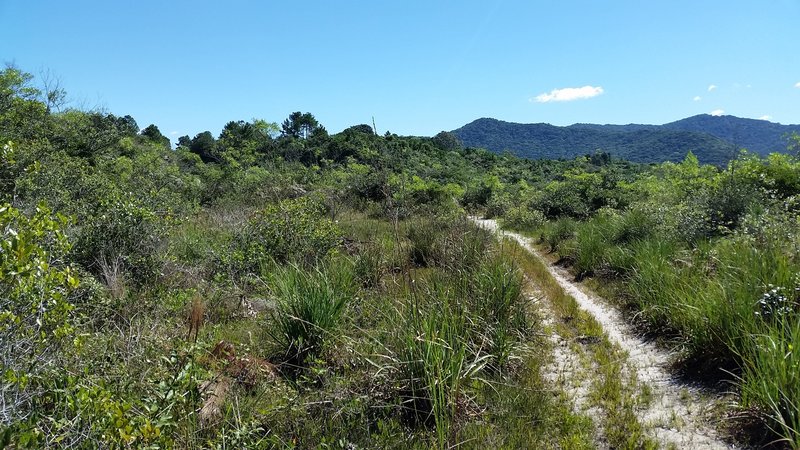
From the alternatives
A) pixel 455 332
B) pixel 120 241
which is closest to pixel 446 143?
pixel 120 241

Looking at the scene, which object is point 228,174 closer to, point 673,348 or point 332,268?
point 332,268

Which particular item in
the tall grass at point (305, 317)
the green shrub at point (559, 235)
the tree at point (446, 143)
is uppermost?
the tree at point (446, 143)

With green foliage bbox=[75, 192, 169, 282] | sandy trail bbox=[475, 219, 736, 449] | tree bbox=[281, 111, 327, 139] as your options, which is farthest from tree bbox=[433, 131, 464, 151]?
sandy trail bbox=[475, 219, 736, 449]

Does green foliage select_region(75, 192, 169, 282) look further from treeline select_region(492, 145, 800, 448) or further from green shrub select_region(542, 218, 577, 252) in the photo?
green shrub select_region(542, 218, 577, 252)

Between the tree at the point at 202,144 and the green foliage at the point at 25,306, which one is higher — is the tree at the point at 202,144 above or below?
above

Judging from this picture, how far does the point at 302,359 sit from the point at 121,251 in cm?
379

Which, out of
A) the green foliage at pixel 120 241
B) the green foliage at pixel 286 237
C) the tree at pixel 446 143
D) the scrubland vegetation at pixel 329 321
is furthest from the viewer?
the tree at pixel 446 143

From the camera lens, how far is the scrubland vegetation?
290 centimetres

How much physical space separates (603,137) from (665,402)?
171 meters

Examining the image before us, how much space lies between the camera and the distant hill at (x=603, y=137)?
113m

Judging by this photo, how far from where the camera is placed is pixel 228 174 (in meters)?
23.5

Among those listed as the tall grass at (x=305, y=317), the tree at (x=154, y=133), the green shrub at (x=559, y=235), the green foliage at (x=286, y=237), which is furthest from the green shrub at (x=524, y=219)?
the tree at (x=154, y=133)

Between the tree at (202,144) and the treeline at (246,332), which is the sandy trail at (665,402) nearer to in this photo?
the treeline at (246,332)

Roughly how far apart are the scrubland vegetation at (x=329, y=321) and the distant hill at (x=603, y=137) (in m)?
107
